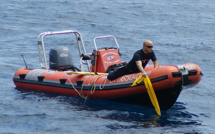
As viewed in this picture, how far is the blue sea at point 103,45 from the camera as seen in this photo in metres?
8.02

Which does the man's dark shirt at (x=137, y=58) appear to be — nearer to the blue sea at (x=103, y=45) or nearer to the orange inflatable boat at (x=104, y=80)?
the orange inflatable boat at (x=104, y=80)

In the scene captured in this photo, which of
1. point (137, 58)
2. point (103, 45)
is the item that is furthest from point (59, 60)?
point (103, 45)

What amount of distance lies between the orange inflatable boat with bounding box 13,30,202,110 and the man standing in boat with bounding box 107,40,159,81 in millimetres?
143

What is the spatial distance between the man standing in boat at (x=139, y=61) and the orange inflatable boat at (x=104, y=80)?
14 cm

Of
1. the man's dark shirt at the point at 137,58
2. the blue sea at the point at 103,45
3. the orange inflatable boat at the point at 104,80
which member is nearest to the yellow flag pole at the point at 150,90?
the orange inflatable boat at the point at 104,80

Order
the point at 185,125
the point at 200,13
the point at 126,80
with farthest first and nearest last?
the point at 200,13, the point at 126,80, the point at 185,125

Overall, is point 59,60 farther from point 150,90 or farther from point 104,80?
point 150,90

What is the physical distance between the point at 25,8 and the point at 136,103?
15.9 meters

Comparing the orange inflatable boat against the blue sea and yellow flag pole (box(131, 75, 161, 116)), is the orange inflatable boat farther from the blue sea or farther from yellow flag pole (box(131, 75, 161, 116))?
the blue sea

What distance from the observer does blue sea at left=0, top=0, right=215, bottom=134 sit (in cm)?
802

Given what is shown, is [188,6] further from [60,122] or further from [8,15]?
[60,122]

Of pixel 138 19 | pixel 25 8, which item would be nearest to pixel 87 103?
pixel 138 19

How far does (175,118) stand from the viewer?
27.9 feet

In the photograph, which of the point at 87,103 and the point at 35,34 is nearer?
the point at 87,103
